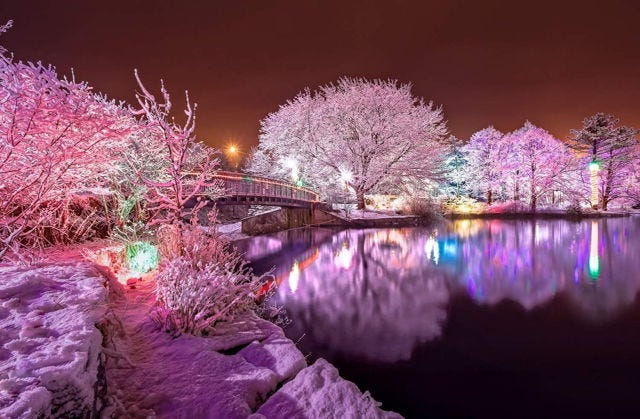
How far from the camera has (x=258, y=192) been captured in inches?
853

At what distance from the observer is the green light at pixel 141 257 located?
8.65 m

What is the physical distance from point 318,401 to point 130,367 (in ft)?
6.59

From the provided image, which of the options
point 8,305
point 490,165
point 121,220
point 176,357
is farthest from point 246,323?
point 490,165

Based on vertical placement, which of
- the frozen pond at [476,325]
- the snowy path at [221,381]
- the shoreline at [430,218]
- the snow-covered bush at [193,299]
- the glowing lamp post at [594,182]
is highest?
the glowing lamp post at [594,182]

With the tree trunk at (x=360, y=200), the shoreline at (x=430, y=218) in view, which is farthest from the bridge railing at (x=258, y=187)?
the tree trunk at (x=360, y=200)

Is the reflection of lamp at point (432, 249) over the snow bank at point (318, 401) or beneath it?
over

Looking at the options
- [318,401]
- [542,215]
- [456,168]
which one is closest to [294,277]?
[318,401]

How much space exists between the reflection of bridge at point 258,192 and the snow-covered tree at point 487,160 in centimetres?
2339

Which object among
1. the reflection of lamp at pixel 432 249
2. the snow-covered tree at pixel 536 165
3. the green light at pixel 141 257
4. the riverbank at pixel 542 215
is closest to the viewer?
the green light at pixel 141 257

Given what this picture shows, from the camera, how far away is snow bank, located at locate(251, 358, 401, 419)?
3.54 meters

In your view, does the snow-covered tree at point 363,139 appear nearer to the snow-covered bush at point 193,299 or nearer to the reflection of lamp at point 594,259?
the reflection of lamp at point 594,259

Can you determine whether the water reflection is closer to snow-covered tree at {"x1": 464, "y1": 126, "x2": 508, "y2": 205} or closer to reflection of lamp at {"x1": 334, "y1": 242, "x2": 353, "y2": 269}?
reflection of lamp at {"x1": 334, "y1": 242, "x2": 353, "y2": 269}

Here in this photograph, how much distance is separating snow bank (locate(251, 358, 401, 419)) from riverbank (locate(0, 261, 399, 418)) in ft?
0.03

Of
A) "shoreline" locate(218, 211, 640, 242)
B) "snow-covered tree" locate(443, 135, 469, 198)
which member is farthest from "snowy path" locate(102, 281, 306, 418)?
"snow-covered tree" locate(443, 135, 469, 198)
